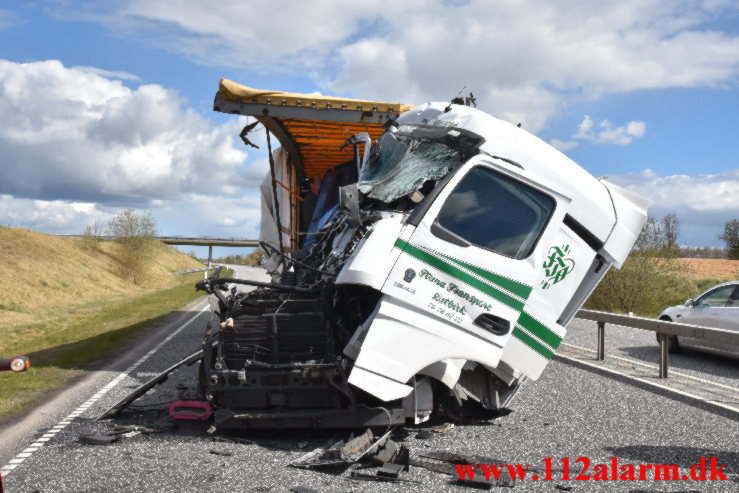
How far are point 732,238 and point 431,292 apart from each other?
50705mm

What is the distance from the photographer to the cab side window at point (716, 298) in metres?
12.7

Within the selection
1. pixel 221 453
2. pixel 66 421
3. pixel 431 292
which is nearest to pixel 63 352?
pixel 66 421

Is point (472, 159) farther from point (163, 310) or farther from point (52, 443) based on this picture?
point (163, 310)

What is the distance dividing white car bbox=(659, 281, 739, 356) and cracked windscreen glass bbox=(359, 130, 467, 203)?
23.2 ft

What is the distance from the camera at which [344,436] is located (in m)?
6.47

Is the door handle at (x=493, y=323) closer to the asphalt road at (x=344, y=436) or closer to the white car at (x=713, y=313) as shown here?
the asphalt road at (x=344, y=436)

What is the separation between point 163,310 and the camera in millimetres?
23812

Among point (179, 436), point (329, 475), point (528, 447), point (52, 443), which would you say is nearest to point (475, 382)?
point (528, 447)

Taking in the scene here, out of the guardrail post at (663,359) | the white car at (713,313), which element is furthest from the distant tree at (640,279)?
the guardrail post at (663,359)

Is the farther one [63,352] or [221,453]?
[63,352]

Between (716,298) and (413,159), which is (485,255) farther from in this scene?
(716,298)

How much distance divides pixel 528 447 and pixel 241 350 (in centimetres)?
258

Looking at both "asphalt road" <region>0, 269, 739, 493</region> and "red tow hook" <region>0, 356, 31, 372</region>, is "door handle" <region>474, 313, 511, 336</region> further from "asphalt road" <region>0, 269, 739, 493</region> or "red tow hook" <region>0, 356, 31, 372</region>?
"red tow hook" <region>0, 356, 31, 372</region>

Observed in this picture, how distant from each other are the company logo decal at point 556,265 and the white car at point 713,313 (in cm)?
628
